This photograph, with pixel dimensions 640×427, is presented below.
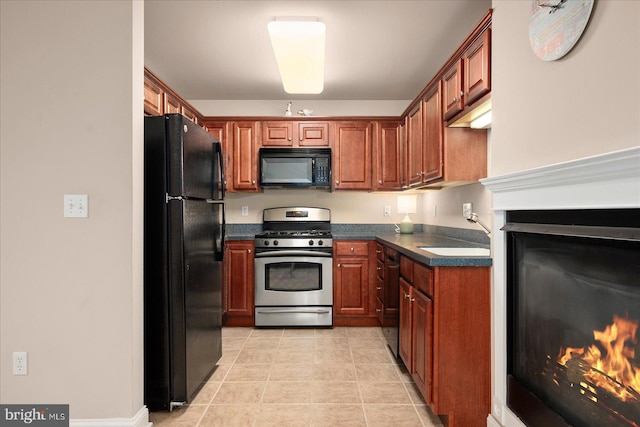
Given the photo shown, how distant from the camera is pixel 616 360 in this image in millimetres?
1064

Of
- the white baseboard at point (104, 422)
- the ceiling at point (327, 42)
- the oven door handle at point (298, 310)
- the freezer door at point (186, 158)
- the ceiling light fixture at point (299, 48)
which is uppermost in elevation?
the ceiling at point (327, 42)

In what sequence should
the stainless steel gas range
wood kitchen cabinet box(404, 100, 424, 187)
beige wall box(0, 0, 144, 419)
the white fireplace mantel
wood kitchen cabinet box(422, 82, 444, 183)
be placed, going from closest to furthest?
the white fireplace mantel → beige wall box(0, 0, 144, 419) → wood kitchen cabinet box(422, 82, 444, 183) → wood kitchen cabinet box(404, 100, 424, 187) → the stainless steel gas range

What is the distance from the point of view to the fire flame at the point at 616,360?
100 centimetres

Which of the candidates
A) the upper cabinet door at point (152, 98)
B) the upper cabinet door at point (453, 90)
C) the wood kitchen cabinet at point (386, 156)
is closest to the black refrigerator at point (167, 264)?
the upper cabinet door at point (152, 98)

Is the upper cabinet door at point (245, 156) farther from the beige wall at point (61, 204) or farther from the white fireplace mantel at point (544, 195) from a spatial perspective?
the white fireplace mantel at point (544, 195)

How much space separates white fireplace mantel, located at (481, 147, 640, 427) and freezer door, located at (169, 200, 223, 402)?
167cm

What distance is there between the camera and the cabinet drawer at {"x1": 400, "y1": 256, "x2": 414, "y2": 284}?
92.6 inches

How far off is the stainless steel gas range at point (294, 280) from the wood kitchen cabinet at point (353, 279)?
84 mm

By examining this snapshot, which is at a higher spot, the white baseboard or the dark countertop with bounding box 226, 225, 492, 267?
the dark countertop with bounding box 226, 225, 492, 267

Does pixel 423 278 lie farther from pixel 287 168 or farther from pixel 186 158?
pixel 287 168

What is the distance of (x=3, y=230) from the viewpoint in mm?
1851

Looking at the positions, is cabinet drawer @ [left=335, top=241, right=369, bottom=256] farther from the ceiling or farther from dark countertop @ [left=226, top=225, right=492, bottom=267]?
the ceiling

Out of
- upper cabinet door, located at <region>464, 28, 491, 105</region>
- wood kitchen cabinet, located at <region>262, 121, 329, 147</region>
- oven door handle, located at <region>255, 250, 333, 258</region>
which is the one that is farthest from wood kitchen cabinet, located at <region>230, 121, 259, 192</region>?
upper cabinet door, located at <region>464, 28, 491, 105</region>

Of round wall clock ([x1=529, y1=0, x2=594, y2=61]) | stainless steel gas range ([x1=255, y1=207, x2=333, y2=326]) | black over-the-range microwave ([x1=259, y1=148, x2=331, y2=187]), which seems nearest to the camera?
round wall clock ([x1=529, y1=0, x2=594, y2=61])
